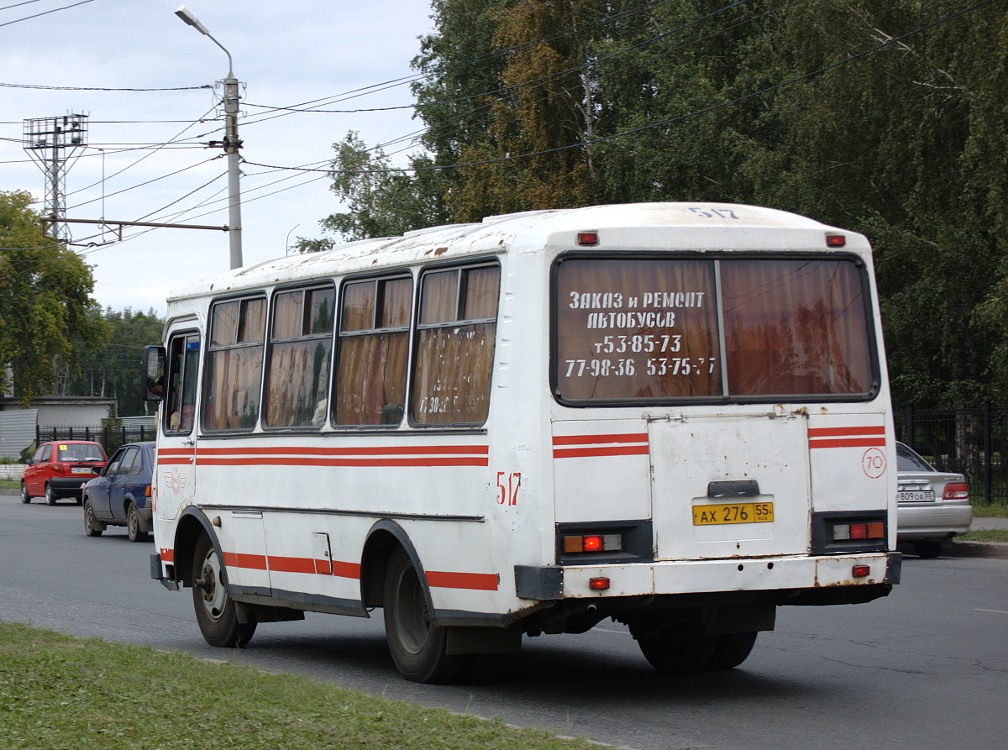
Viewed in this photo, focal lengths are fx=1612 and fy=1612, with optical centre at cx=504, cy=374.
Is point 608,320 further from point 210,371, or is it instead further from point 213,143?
point 213,143

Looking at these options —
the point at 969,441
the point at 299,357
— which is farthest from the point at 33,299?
the point at 299,357

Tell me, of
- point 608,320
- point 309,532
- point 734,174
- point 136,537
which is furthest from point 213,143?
point 608,320

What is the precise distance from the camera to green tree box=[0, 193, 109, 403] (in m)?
82.9

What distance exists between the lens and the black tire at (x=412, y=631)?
32.3 feet

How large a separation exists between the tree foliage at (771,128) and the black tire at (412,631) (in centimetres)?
1969

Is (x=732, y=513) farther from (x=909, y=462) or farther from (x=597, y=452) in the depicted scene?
(x=909, y=462)

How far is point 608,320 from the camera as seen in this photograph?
905 centimetres

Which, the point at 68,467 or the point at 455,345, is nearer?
the point at 455,345

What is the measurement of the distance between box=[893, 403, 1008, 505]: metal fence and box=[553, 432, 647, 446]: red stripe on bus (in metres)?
19.4

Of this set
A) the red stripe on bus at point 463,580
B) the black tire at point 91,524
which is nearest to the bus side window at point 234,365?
the red stripe on bus at point 463,580

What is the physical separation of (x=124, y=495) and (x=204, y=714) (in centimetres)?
1939

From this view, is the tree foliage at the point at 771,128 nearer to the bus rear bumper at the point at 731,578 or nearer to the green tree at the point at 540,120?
the green tree at the point at 540,120

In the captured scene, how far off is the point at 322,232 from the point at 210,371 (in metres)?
51.9

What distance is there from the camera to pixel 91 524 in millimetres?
27859
